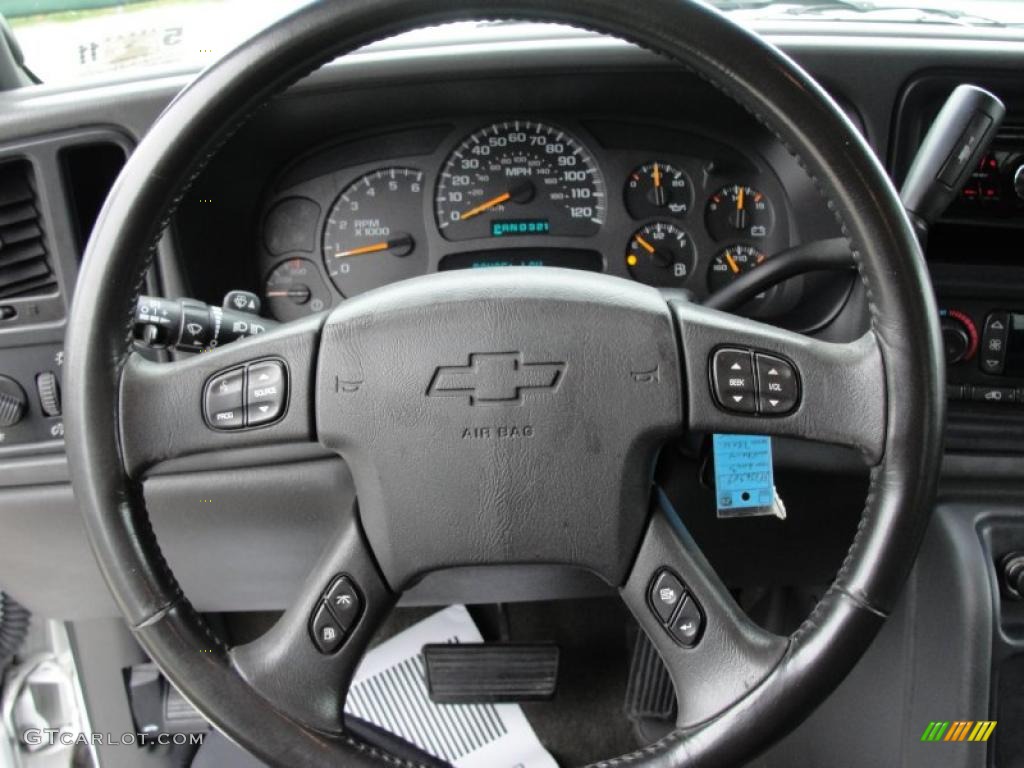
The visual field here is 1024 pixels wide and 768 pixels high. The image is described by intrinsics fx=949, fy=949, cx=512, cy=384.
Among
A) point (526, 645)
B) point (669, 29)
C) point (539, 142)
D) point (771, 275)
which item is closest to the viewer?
point (669, 29)

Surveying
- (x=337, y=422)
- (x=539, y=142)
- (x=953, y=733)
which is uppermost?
(x=539, y=142)

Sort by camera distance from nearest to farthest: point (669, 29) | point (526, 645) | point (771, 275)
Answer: point (669, 29) < point (771, 275) < point (526, 645)

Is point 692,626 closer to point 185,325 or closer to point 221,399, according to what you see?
point 221,399

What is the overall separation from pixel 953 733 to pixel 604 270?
0.78 metres

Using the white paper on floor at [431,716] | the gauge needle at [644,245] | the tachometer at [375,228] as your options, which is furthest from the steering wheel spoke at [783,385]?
the white paper on floor at [431,716]

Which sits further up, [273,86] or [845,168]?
[273,86]

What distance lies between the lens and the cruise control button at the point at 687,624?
84 cm

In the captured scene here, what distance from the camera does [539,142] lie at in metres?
1.34

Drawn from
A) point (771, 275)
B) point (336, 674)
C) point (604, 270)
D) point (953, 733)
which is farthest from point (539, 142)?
point (953, 733)

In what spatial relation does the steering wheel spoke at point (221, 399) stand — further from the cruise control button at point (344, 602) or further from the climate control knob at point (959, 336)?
the climate control knob at point (959, 336)

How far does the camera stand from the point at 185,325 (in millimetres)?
953

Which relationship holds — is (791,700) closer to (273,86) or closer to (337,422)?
(337,422)

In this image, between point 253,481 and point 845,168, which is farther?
point 253,481

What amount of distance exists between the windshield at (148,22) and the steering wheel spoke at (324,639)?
857mm
